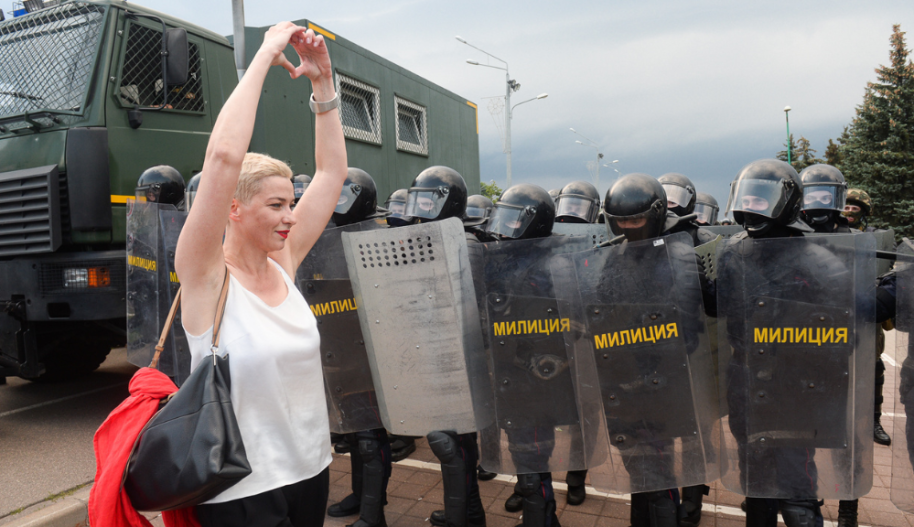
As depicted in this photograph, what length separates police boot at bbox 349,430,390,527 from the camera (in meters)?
3.29

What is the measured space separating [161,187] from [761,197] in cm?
389

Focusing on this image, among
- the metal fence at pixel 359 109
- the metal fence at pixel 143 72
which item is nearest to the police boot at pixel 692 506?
the metal fence at pixel 359 109

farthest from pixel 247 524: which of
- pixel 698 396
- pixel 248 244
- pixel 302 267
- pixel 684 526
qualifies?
pixel 684 526

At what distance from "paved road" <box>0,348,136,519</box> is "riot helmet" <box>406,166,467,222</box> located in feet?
9.45

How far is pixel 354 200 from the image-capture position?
12.4ft

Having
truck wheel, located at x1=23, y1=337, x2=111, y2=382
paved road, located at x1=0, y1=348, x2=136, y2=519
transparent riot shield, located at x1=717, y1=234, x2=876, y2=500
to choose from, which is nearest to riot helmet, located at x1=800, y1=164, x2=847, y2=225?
transparent riot shield, located at x1=717, y1=234, x2=876, y2=500

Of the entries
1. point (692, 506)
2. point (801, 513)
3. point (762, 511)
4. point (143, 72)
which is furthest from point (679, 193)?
point (143, 72)

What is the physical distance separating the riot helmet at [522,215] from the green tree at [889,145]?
726 inches

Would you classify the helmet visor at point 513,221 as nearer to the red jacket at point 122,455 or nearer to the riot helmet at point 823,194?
the red jacket at point 122,455

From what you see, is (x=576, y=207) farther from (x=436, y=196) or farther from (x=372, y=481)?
(x=372, y=481)

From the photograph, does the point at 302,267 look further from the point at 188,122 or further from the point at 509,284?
the point at 188,122

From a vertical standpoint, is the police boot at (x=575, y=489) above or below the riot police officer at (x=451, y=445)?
below

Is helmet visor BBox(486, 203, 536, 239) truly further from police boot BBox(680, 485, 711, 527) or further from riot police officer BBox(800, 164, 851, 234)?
riot police officer BBox(800, 164, 851, 234)

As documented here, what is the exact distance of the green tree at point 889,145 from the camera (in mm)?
A: 18047
